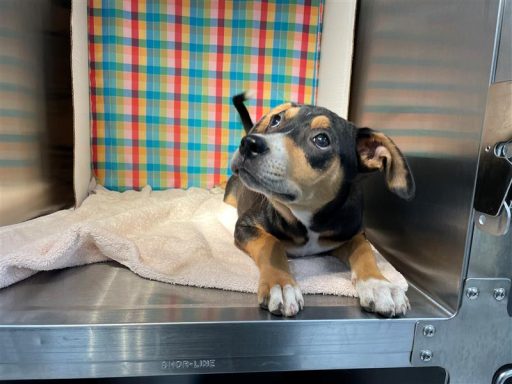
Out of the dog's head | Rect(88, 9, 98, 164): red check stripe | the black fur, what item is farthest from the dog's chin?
Rect(88, 9, 98, 164): red check stripe

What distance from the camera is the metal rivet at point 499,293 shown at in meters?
0.75

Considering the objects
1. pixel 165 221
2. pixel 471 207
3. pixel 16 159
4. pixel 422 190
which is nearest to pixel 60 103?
pixel 16 159

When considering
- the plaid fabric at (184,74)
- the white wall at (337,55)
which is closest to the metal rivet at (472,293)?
the white wall at (337,55)

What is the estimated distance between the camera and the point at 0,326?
0.67 m

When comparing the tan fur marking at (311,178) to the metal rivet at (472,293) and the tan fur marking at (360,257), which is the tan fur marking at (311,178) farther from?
the metal rivet at (472,293)

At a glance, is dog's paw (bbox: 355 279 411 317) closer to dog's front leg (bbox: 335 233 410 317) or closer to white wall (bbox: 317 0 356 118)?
dog's front leg (bbox: 335 233 410 317)

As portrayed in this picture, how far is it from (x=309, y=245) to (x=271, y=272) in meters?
0.26

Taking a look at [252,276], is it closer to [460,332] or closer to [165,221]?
[460,332]

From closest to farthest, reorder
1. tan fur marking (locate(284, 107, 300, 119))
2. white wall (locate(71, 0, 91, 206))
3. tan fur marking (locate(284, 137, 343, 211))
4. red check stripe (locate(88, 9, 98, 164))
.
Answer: tan fur marking (locate(284, 137, 343, 211)) < tan fur marking (locate(284, 107, 300, 119)) < white wall (locate(71, 0, 91, 206)) < red check stripe (locate(88, 9, 98, 164))

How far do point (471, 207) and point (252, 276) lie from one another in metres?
0.47

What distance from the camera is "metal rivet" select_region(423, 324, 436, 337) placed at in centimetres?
76

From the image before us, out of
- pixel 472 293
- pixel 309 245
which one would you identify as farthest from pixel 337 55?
pixel 472 293

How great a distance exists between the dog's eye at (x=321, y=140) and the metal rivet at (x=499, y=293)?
47 cm

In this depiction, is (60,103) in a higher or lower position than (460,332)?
higher
